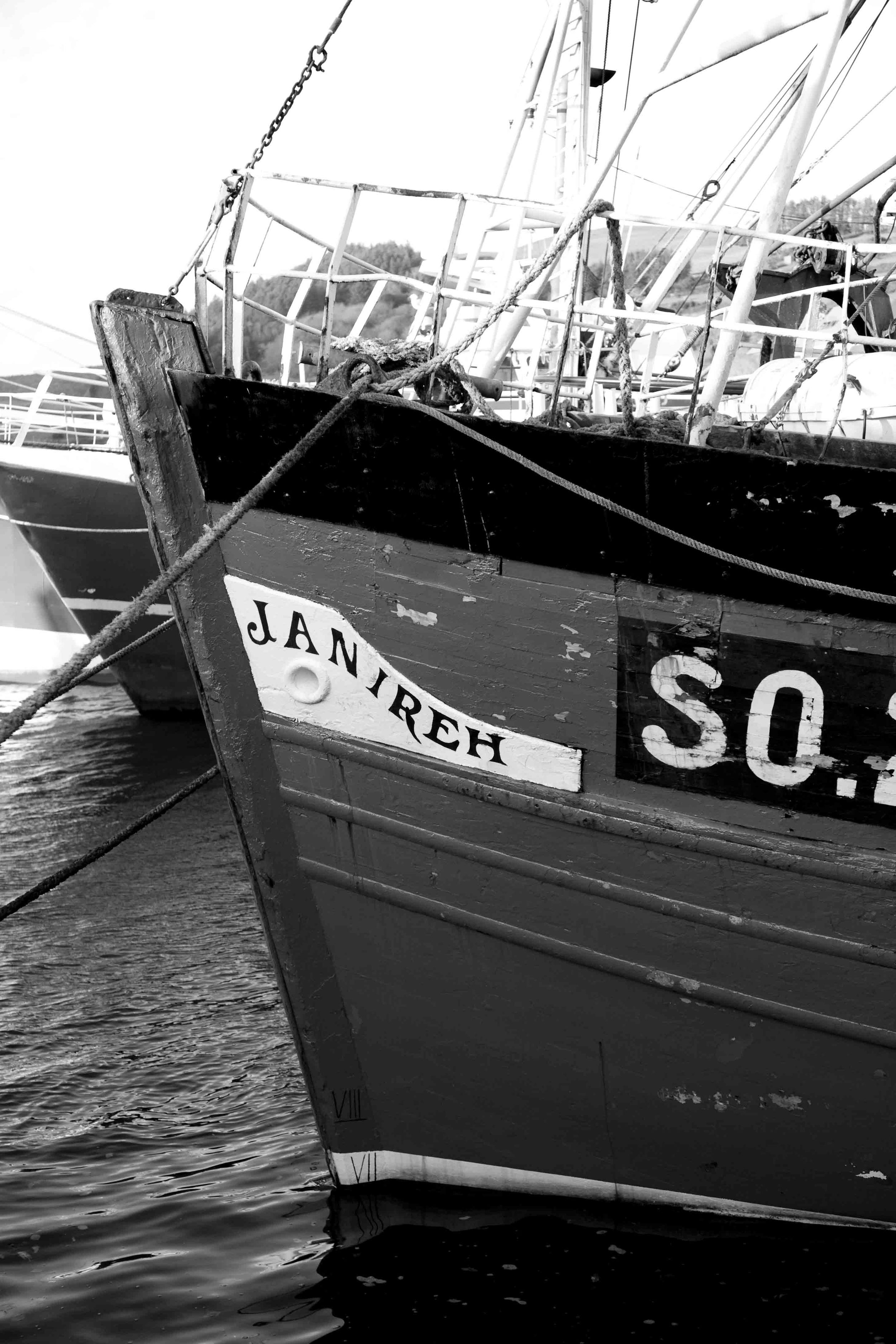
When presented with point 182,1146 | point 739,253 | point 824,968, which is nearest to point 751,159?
point 824,968

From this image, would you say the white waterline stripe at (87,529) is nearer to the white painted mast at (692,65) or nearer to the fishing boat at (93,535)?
the fishing boat at (93,535)

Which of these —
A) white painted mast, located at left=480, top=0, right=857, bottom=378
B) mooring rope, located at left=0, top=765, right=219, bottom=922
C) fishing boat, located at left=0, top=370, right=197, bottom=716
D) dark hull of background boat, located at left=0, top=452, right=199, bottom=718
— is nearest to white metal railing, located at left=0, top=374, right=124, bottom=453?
fishing boat, located at left=0, top=370, right=197, bottom=716

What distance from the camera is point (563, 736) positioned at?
3.44 metres

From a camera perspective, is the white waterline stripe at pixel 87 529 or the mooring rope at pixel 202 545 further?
the white waterline stripe at pixel 87 529

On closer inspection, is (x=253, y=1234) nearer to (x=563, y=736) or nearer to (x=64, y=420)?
(x=563, y=736)

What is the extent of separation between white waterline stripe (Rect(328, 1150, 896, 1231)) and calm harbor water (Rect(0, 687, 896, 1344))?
1.9 inches

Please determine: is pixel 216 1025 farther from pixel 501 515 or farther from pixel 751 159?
pixel 751 159

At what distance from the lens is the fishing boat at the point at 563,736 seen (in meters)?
3.27

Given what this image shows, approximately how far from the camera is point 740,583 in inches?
128

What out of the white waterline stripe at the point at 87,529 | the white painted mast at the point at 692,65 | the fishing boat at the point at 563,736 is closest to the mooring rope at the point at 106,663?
the fishing boat at the point at 563,736

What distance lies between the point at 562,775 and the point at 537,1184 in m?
1.52

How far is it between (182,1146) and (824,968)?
9.18ft

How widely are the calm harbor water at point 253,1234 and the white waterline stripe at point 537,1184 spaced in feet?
0.16

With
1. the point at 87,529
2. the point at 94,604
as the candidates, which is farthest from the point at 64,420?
the point at 94,604
